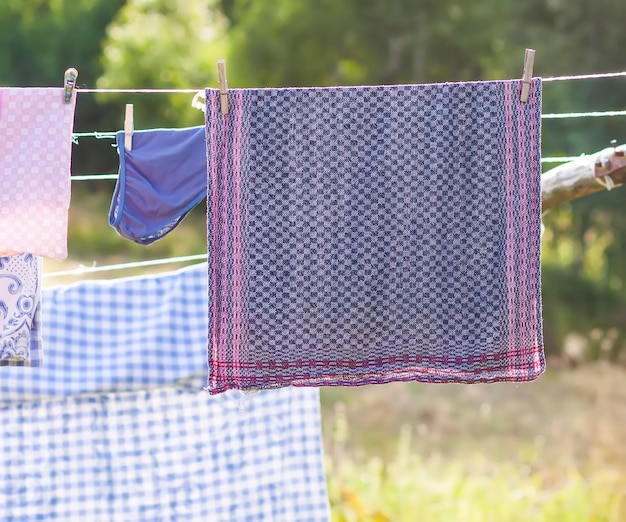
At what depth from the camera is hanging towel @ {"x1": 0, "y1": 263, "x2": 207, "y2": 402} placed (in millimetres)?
2494

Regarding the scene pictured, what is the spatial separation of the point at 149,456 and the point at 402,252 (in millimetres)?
1019

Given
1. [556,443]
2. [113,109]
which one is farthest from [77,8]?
[556,443]

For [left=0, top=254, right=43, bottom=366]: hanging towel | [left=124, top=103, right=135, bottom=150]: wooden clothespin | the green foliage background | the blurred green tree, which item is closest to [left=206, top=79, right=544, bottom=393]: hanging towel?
[left=124, top=103, right=135, bottom=150]: wooden clothespin

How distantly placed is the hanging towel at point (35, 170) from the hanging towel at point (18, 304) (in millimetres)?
157

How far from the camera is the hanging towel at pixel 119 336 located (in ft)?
8.18

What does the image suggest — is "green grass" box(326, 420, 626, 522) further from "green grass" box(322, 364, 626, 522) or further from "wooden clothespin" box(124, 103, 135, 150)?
"wooden clothespin" box(124, 103, 135, 150)

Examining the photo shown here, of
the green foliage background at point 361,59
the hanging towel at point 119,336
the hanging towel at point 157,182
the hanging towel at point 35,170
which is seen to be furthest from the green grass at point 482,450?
the hanging towel at point 35,170

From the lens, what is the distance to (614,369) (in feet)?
23.7

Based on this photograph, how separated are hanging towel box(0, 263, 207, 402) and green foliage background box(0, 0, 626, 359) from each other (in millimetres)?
4559

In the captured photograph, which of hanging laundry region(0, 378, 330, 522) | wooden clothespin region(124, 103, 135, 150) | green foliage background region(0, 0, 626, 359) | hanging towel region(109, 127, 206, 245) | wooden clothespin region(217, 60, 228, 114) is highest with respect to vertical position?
green foliage background region(0, 0, 626, 359)

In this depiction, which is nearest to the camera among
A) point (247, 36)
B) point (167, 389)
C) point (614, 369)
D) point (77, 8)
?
point (167, 389)

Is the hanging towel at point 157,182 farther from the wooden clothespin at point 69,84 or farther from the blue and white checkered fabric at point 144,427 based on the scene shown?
the blue and white checkered fabric at point 144,427

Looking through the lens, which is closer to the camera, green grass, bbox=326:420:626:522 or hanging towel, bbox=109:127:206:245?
hanging towel, bbox=109:127:206:245

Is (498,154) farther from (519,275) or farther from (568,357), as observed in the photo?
(568,357)
